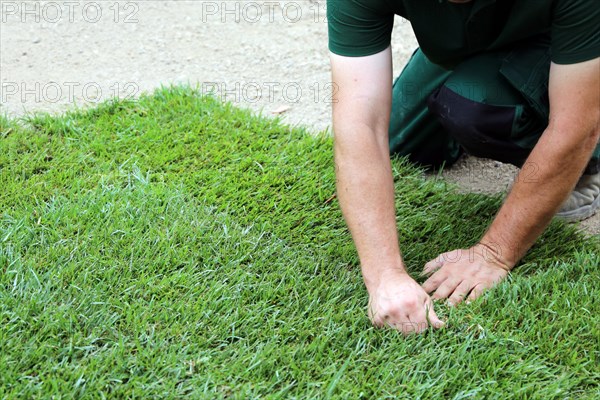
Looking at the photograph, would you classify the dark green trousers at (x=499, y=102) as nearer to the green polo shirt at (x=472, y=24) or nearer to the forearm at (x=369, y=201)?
the green polo shirt at (x=472, y=24)

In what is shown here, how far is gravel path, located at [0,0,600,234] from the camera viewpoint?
3.51 m

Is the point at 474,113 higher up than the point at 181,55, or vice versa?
the point at 474,113

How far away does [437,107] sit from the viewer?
268 cm

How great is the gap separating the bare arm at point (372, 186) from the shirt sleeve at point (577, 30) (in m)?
0.49

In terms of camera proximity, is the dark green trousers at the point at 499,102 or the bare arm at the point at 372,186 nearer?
the bare arm at the point at 372,186

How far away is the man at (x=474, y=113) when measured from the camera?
2141 millimetres

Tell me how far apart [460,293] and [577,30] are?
2.63 ft

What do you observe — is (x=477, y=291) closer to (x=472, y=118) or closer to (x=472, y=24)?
(x=472, y=118)

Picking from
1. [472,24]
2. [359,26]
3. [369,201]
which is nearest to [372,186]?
[369,201]

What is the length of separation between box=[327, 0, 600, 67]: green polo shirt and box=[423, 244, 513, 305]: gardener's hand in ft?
2.05

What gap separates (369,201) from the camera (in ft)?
7.22

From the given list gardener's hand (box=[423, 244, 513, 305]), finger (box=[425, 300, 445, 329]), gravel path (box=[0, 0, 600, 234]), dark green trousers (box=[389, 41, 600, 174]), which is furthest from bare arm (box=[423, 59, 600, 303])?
gravel path (box=[0, 0, 600, 234])

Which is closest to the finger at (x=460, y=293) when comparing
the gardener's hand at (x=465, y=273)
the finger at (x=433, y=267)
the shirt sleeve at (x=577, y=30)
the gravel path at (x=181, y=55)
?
the gardener's hand at (x=465, y=273)

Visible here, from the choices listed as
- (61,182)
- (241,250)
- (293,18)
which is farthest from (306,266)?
(293,18)
